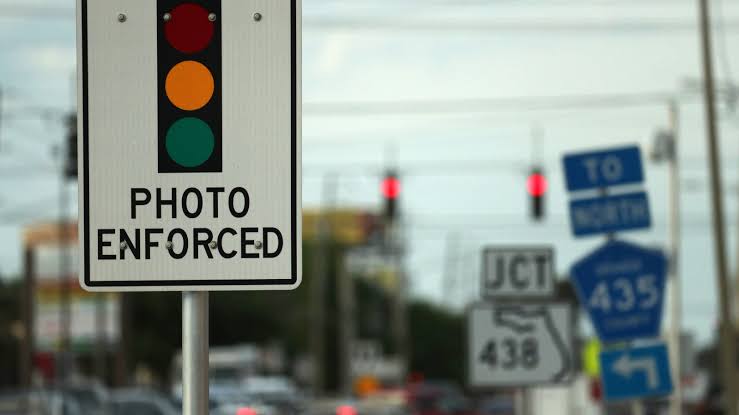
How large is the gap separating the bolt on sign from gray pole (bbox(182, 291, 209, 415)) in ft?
0.15

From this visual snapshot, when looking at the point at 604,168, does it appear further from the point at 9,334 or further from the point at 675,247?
the point at 9,334

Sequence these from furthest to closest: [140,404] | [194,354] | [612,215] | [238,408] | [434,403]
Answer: [434,403] < [238,408] < [140,404] < [612,215] < [194,354]

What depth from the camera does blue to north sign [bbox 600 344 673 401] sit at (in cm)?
1448

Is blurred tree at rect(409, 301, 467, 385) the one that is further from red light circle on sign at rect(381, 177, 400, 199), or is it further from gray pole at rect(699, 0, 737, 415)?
gray pole at rect(699, 0, 737, 415)

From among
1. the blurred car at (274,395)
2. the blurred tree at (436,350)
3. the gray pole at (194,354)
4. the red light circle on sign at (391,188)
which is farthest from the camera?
the blurred tree at (436,350)

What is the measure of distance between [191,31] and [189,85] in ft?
0.40

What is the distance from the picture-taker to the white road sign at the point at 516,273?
15391 mm

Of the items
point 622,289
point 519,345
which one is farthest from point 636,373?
point 519,345

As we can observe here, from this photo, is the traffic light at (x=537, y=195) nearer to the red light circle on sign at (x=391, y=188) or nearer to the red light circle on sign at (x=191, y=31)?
the red light circle on sign at (x=391, y=188)

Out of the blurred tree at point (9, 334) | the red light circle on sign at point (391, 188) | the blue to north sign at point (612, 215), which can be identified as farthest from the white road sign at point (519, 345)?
the blurred tree at point (9, 334)

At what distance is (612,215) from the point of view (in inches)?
591

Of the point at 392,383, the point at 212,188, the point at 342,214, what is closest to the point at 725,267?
the point at 212,188

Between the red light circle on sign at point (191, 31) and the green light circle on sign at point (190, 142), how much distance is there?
17 centimetres

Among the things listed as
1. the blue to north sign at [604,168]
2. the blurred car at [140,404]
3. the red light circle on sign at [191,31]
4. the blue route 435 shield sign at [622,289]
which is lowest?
the blurred car at [140,404]
